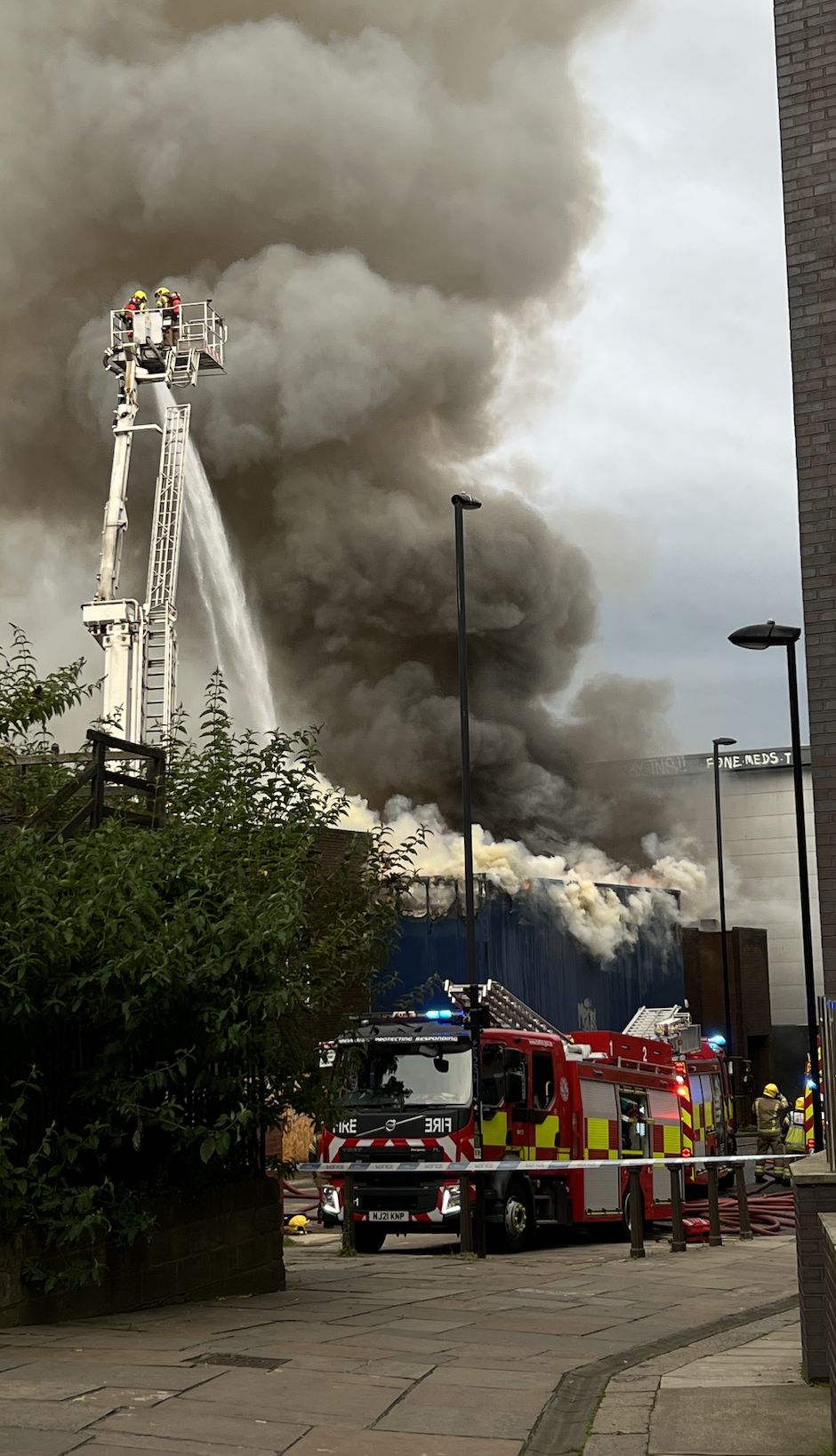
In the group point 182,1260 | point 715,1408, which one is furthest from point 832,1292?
point 182,1260

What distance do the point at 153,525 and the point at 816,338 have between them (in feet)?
128

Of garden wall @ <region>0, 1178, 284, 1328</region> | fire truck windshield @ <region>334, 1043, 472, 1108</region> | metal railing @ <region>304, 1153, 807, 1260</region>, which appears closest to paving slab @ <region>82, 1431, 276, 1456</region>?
garden wall @ <region>0, 1178, 284, 1328</region>

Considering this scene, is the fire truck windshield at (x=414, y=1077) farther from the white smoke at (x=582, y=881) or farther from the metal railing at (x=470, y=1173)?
the white smoke at (x=582, y=881)

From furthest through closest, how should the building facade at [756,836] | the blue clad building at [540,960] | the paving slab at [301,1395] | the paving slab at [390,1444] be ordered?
the building facade at [756,836] → the blue clad building at [540,960] → the paving slab at [301,1395] → the paving slab at [390,1444]

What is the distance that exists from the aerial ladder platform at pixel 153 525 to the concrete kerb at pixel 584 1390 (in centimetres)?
3366

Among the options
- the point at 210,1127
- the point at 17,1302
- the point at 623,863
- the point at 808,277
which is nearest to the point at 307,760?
the point at 210,1127

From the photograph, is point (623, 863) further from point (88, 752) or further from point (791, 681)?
point (88, 752)

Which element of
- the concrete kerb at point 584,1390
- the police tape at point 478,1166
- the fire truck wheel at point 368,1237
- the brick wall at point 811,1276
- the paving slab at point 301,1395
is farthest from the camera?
the fire truck wheel at point 368,1237

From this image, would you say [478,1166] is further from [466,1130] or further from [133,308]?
[133,308]

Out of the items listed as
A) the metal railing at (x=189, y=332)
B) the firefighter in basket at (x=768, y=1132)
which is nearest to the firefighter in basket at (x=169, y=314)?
the metal railing at (x=189, y=332)

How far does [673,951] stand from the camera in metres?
48.8

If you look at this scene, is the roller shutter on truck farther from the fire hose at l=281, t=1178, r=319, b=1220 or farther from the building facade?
the building facade

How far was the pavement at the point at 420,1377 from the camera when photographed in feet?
21.0

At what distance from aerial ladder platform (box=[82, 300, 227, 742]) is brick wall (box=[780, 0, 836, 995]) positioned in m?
35.2
